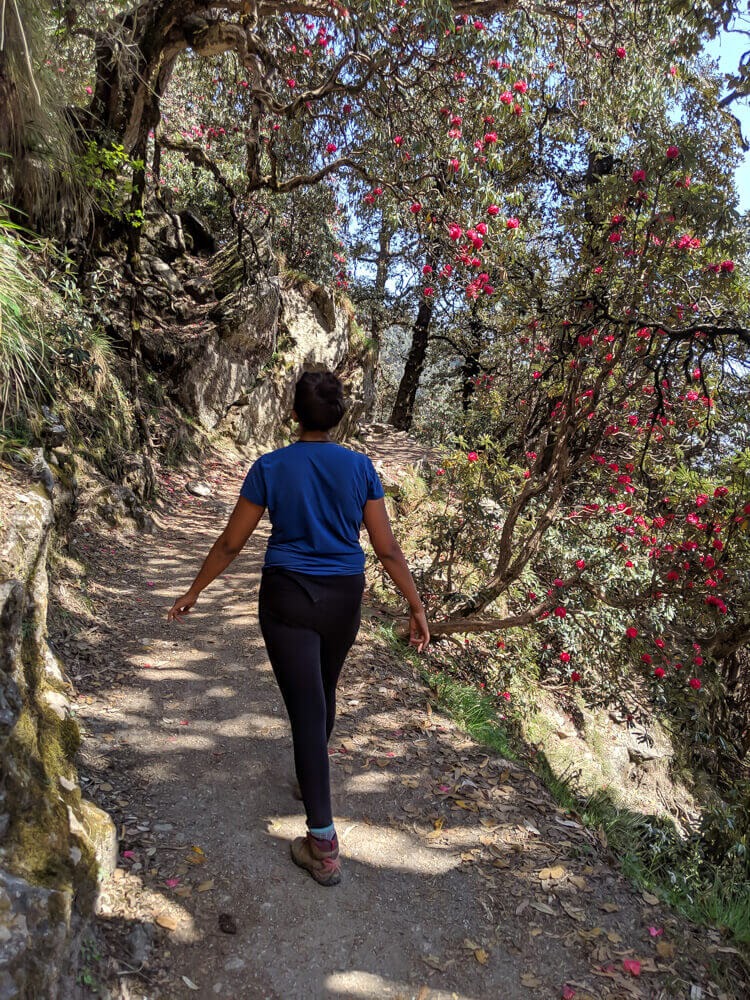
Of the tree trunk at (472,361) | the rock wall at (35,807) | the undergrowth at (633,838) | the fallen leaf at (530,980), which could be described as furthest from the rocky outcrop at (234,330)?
the fallen leaf at (530,980)

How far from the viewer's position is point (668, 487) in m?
4.88

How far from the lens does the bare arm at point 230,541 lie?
243 cm

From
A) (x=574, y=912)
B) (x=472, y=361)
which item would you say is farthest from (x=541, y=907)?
(x=472, y=361)

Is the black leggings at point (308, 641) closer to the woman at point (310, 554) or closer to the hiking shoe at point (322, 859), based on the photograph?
the woman at point (310, 554)

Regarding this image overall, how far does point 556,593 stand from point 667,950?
7.84 feet

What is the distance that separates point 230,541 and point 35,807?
1.04 metres

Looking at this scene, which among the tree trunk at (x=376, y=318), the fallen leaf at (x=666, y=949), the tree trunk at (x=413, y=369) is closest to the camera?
the fallen leaf at (x=666, y=949)

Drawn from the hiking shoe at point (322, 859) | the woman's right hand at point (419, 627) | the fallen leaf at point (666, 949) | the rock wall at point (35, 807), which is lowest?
the fallen leaf at point (666, 949)

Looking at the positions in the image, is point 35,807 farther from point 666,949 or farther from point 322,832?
point 666,949

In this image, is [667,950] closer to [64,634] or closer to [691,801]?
[64,634]

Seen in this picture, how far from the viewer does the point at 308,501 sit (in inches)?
93.2

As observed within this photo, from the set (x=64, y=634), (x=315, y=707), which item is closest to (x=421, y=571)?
(x=64, y=634)

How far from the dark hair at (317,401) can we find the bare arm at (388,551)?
1.17 ft

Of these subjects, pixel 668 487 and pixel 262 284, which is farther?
pixel 262 284
